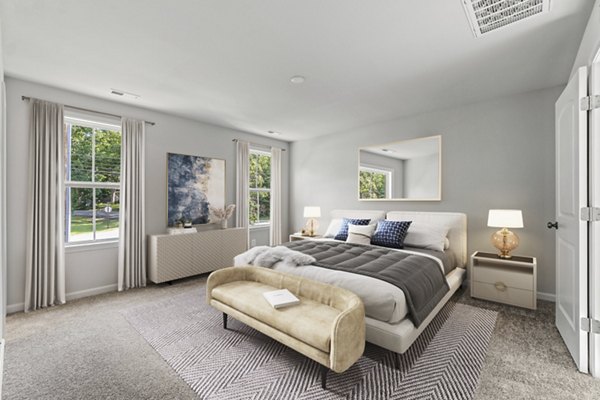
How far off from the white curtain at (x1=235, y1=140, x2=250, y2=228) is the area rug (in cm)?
244

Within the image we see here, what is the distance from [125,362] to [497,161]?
4.48 metres

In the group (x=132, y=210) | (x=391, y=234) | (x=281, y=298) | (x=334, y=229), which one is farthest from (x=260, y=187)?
(x=281, y=298)

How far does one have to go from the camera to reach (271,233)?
5.69 meters

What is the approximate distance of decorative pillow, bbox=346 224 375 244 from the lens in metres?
3.77

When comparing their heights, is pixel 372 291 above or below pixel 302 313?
above

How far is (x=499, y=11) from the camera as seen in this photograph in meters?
1.96

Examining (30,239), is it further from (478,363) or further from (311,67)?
(478,363)

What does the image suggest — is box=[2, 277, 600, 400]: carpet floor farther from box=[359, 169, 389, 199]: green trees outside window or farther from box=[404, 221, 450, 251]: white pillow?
box=[359, 169, 389, 199]: green trees outside window

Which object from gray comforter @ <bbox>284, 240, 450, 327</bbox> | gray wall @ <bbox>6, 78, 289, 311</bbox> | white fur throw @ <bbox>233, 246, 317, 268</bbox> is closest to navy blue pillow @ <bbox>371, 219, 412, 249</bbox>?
gray comforter @ <bbox>284, 240, 450, 327</bbox>

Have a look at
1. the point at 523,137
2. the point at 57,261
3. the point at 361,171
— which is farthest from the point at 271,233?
the point at 523,137

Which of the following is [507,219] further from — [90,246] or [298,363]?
[90,246]

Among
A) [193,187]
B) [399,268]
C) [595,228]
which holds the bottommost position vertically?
[399,268]

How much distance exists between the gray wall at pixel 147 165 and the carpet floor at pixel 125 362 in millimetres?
532

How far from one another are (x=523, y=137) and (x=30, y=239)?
230 inches
